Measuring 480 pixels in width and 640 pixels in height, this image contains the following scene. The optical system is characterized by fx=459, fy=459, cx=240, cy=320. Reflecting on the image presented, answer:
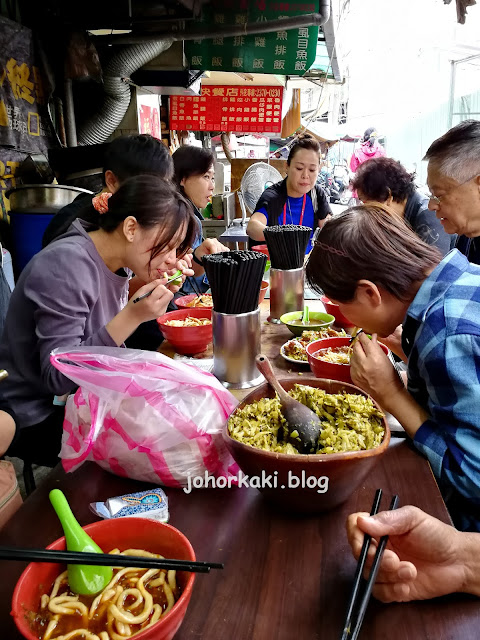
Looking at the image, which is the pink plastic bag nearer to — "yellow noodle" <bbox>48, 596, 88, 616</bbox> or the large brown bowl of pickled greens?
the large brown bowl of pickled greens

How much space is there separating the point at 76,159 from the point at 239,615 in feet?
15.0

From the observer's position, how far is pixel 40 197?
13.7 ft

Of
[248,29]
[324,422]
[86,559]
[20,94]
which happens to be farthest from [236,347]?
[248,29]

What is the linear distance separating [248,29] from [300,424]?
17.1 feet

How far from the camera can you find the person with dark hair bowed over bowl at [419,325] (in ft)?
3.67

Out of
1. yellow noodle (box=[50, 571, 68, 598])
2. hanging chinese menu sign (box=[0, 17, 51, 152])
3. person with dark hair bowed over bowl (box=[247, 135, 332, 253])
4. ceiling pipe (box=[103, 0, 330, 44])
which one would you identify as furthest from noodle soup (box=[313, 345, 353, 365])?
ceiling pipe (box=[103, 0, 330, 44])

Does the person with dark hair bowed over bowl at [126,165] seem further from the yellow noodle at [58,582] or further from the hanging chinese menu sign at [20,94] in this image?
the yellow noodle at [58,582]

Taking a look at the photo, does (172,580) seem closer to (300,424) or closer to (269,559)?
(269,559)

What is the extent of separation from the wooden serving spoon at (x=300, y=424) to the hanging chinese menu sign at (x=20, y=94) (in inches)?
160

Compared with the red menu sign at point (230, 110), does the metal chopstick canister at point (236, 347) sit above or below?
below

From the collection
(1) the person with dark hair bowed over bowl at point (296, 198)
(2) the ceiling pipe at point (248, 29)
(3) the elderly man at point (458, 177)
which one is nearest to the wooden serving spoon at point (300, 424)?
(3) the elderly man at point (458, 177)

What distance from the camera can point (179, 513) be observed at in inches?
45.8

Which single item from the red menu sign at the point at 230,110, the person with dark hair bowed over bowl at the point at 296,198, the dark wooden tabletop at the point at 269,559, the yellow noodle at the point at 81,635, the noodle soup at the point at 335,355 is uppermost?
the red menu sign at the point at 230,110

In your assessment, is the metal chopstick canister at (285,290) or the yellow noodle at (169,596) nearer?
the yellow noodle at (169,596)
